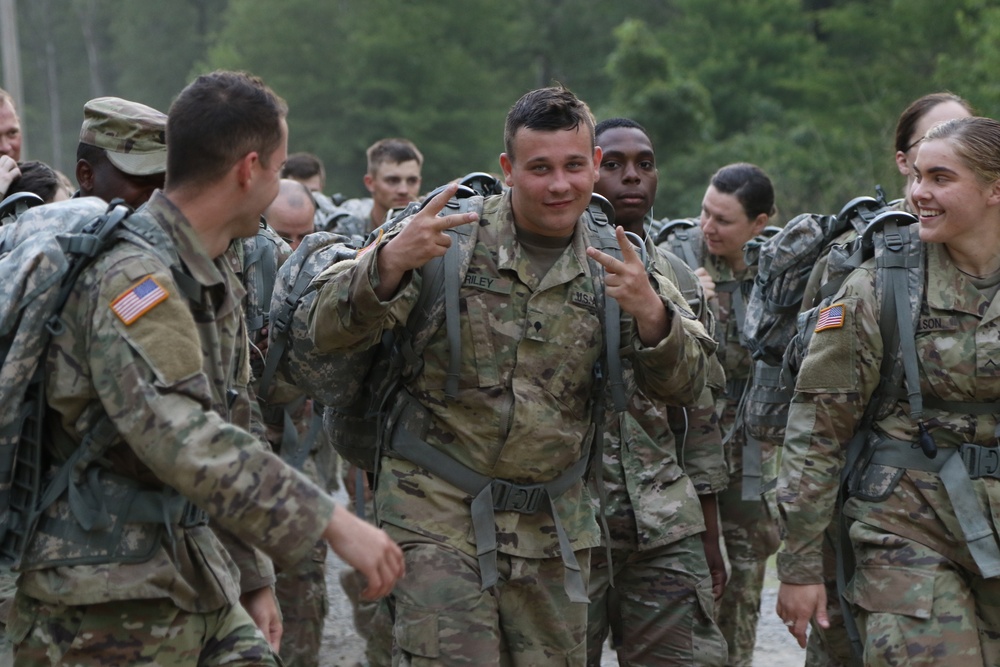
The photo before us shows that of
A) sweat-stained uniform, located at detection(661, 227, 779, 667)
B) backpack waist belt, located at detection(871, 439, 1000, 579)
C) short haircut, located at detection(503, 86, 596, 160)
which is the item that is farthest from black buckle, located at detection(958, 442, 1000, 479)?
sweat-stained uniform, located at detection(661, 227, 779, 667)

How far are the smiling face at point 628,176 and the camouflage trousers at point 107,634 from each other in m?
3.17

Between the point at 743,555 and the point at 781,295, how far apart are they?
1951 mm

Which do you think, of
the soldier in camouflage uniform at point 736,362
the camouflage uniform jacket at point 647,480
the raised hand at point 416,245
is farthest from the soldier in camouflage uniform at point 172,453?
the soldier in camouflage uniform at point 736,362

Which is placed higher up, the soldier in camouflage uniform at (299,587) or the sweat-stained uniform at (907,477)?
the sweat-stained uniform at (907,477)

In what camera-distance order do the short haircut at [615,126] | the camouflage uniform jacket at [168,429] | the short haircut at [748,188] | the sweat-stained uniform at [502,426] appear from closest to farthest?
the camouflage uniform jacket at [168,429]
the sweat-stained uniform at [502,426]
the short haircut at [615,126]
the short haircut at [748,188]

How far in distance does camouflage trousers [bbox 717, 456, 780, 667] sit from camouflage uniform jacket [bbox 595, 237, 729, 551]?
174cm

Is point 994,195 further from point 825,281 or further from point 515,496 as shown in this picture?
point 515,496

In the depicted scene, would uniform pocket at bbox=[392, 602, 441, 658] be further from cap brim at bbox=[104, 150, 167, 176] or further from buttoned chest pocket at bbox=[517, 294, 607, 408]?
cap brim at bbox=[104, 150, 167, 176]

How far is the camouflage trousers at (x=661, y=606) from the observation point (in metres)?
5.73

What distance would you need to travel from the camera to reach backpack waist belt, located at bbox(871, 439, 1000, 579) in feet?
15.4

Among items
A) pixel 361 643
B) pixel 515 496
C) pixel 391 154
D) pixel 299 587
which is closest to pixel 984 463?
pixel 515 496

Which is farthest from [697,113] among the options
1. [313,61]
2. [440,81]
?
[313,61]

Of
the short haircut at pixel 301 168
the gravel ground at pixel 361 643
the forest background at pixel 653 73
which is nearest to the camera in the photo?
the gravel ground at pixel 361 643

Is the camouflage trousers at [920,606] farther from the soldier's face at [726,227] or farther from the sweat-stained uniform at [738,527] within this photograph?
the soldier's face at [726,227]
